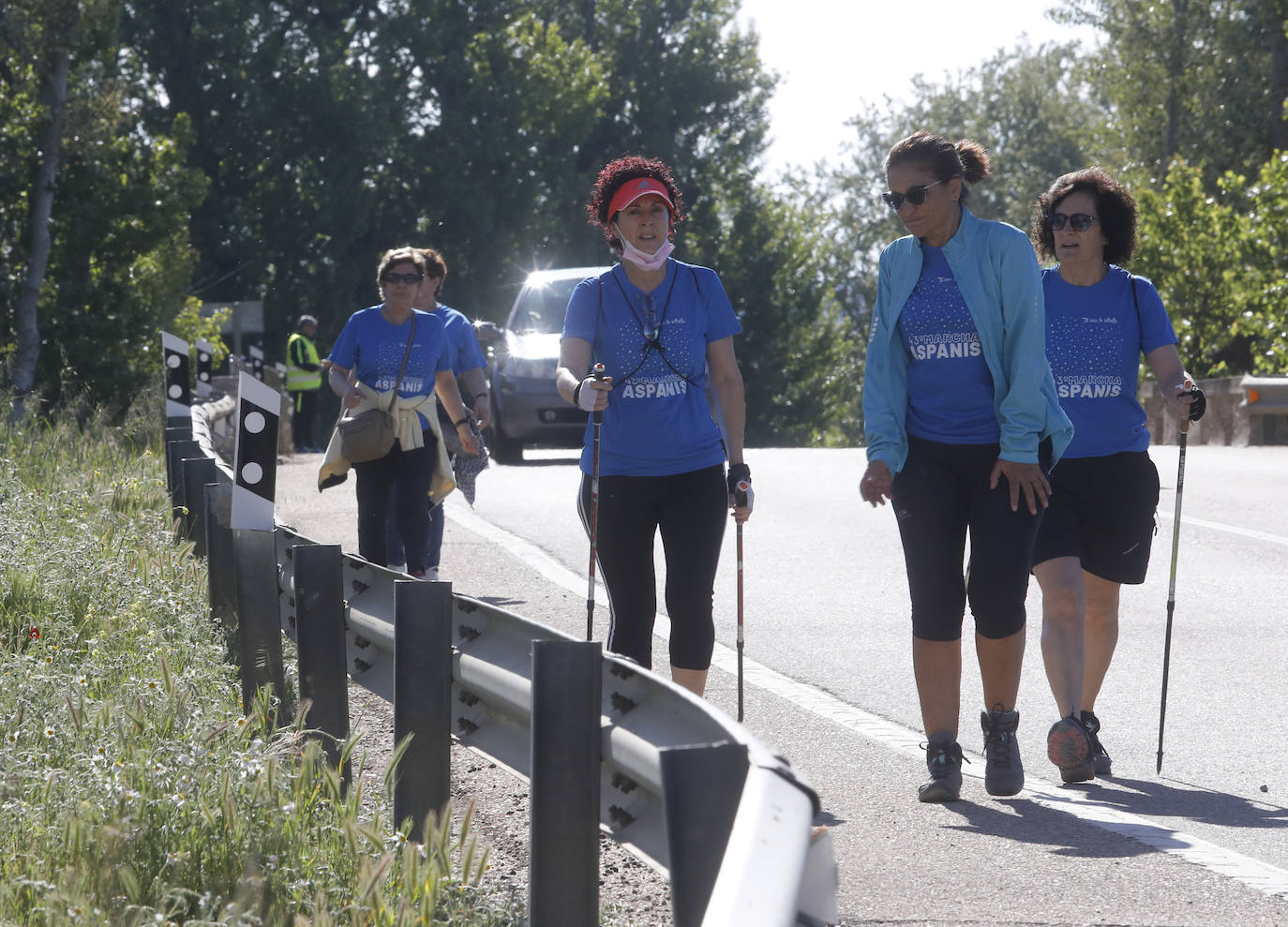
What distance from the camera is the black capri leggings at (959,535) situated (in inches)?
231

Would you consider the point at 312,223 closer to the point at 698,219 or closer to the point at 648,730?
the point at 698,219

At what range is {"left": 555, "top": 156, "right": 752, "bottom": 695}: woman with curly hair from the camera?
19.2 ft

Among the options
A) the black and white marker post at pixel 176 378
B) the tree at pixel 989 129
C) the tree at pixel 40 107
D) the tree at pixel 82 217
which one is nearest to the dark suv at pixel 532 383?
the black and white marker post at pixel 176 378

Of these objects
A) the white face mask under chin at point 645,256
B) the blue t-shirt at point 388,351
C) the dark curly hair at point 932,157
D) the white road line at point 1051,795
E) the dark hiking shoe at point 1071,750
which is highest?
the dark curly hair at point 932,157

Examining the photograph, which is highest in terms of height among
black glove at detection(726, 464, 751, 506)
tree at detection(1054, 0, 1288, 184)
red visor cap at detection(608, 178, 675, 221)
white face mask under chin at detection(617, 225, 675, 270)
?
tree at detection(1054, 0, 1288, 184)

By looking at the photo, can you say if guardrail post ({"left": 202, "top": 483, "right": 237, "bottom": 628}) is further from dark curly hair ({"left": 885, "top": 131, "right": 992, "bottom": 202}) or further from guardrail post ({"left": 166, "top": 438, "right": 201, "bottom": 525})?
dark curly hair ({"left": 885, "top": 131, "right": 992, "bottom": 202})

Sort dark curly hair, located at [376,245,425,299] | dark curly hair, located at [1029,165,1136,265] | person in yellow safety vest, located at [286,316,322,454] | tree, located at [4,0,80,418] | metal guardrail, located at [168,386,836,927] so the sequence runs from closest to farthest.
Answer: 1. metal guardrail, located at [168,386,836,927]
2. dark curly hair, located at [1029,165,1136,265]
3. dark curly hair, located at [376,245,425,299]
4. person in yellow safety vest, located at [286,316,322,454]
5. tree, located at [4,0,80,418]

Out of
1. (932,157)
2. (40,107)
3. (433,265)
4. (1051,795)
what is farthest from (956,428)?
(40,107)

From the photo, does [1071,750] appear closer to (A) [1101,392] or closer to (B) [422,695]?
(A) [1101,392]

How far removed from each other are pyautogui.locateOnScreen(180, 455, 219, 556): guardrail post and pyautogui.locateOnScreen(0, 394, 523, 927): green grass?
1.25m

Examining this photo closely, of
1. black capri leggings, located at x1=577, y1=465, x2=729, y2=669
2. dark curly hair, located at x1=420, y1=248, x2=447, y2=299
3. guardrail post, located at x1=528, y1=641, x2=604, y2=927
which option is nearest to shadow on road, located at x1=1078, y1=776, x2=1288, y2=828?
black capri leggings, located at x1=577, y1=465, x2=729, y2=669

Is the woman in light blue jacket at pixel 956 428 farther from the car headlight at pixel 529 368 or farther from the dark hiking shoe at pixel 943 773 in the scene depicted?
the car headlight at pixel 529 368

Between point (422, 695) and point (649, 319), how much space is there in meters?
1.71

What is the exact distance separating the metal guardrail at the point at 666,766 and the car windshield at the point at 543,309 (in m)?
14.9
